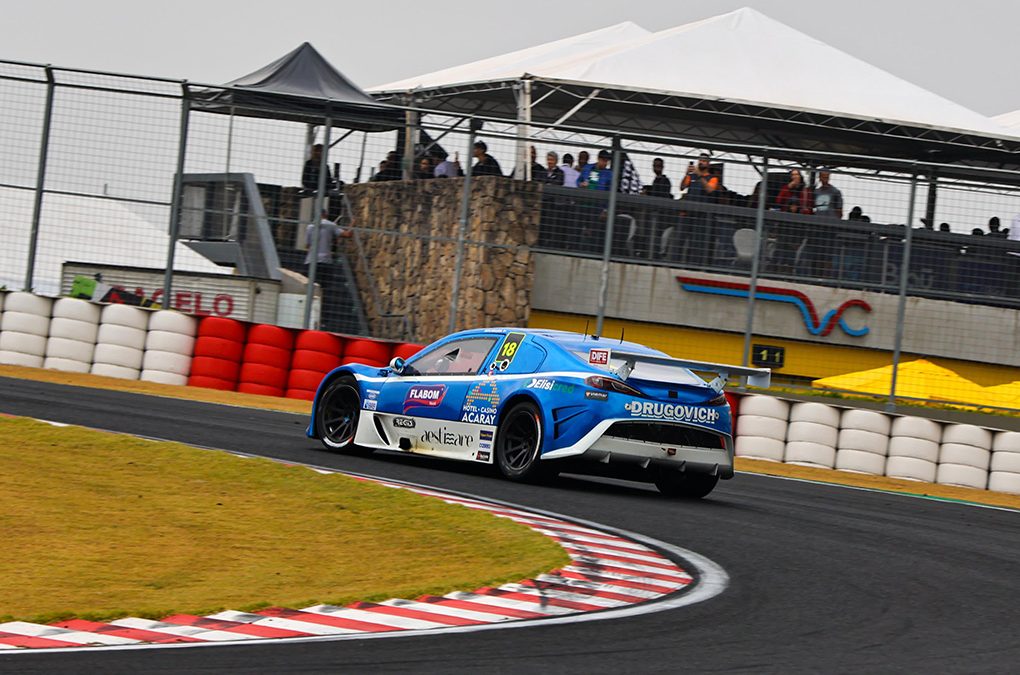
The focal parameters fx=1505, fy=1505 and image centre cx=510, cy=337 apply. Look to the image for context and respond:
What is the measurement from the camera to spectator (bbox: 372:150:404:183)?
18.0m

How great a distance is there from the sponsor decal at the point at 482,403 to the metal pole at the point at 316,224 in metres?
7.29

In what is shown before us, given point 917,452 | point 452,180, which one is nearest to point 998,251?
point 917,452

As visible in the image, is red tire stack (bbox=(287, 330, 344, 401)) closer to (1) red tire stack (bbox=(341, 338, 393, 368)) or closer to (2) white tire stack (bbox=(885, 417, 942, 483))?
(1) red tire stack (bbox=(341, 338, 393, 368))

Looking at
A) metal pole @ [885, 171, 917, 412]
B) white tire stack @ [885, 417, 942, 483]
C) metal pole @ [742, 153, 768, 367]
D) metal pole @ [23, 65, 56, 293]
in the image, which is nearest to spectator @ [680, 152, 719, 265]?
metal pole @ [742, 153, 768, 367]

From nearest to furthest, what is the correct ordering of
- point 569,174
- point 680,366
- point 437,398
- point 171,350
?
point 680,366 → point 437,398 → point 569,174 → point 171,350

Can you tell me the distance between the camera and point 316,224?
723 inches

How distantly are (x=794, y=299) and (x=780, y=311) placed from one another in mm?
221

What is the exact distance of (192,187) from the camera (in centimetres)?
1842

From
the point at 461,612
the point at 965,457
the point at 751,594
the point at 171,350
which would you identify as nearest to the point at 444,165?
the point at 171,350

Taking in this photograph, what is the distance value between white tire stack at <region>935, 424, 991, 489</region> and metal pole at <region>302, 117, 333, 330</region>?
7.69 meters

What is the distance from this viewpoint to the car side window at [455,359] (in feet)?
38.7

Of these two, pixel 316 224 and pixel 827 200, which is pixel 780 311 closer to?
pixel 827 200

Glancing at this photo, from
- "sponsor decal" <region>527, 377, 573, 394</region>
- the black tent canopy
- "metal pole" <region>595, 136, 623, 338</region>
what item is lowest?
"sponsor decal" <region>527, 377, 573, 394</region>

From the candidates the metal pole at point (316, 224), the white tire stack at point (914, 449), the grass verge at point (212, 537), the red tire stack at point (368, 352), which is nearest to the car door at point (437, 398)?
the grass verge at point (212, 537)
